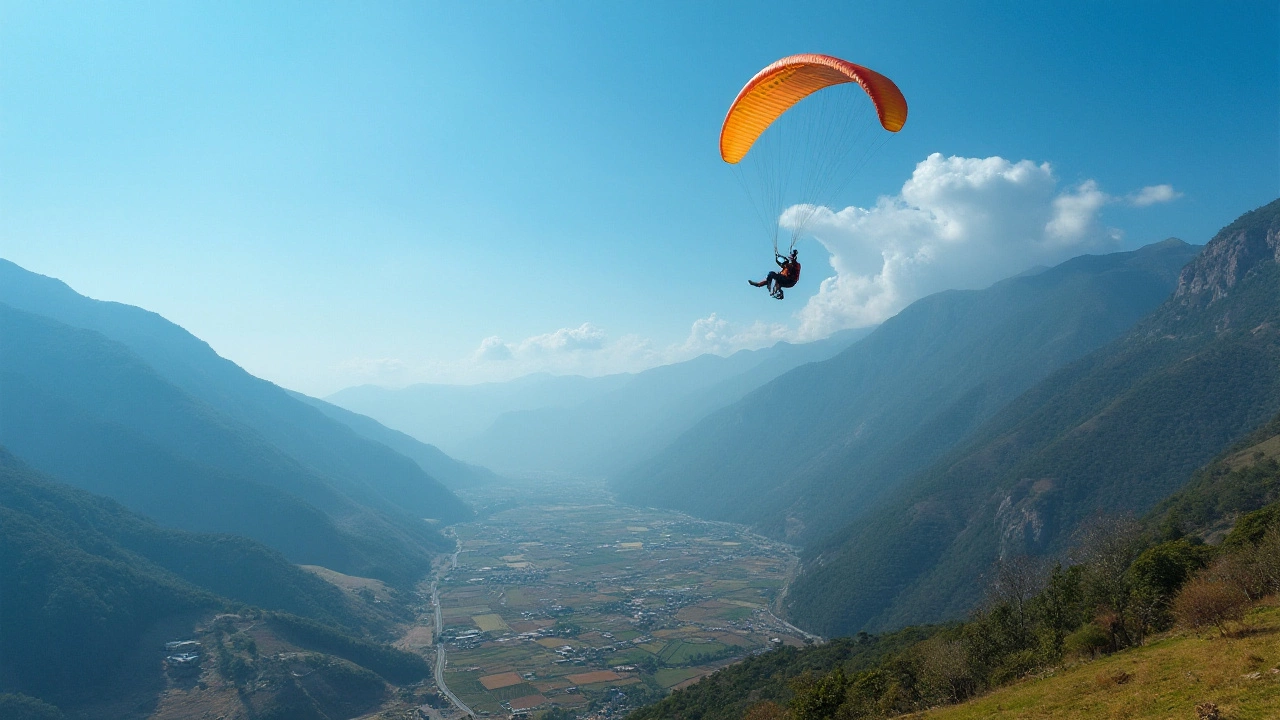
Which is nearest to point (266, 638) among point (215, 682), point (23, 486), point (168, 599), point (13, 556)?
point (215, 682)

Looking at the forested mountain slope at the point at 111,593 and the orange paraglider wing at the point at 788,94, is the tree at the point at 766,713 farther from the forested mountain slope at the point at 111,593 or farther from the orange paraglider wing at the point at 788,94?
the forested mountain slope at the point at 111,593

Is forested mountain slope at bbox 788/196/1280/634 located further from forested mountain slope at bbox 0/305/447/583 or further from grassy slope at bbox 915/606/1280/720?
forested mountain slope at bbox 0/305/447/583

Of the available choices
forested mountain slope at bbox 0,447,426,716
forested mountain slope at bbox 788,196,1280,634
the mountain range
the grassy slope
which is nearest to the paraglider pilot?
the grassy slope

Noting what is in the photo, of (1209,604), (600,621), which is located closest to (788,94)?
(1209,604)

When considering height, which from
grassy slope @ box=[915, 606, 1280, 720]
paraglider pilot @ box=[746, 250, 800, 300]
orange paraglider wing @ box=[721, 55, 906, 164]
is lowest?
grassy slope @ box=[915, 606, 1280, 720]

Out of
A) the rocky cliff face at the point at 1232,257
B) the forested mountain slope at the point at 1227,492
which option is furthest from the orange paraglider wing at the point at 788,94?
the rocky cliff face at the point at 1232,257

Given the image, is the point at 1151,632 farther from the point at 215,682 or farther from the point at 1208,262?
the point at 1208,262
